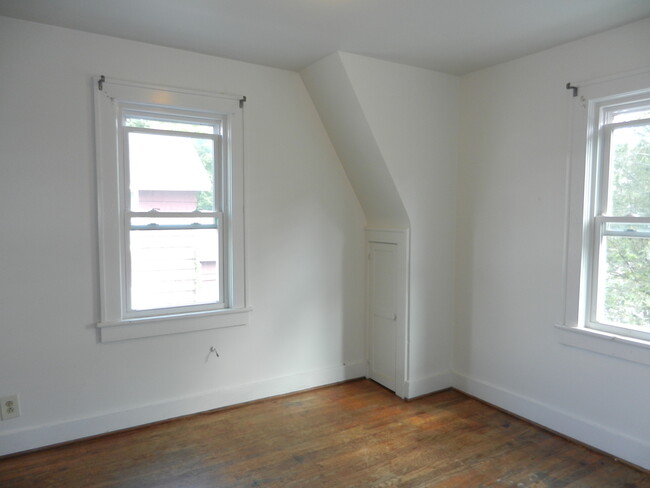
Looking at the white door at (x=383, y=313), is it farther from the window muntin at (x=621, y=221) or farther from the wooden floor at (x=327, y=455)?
the window muntin at (x=621, y=221)

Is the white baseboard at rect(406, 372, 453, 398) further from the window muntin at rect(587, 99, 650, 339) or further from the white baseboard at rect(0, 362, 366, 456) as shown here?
the window muntin at rect(587, 99, 650, 339)

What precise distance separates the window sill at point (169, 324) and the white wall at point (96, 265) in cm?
6

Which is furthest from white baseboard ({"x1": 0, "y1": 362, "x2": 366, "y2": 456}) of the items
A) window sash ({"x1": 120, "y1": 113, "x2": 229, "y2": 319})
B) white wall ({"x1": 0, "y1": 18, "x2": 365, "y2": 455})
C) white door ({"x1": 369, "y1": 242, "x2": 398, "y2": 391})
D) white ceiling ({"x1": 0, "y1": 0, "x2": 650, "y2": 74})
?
white ceiling ({"x1": 0, "y1": 0, "x2": 650, "y2": 74})

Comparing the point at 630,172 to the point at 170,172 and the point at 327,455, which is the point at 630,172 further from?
the point at 170,172

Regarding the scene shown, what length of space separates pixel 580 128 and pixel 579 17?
25.0 inches

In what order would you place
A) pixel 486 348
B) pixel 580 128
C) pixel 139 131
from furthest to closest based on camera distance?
1. pixel 486 348
2. pixel 139 131
3. pixel 580 128

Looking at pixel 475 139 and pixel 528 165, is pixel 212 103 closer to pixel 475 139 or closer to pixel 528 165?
pixel 475 139

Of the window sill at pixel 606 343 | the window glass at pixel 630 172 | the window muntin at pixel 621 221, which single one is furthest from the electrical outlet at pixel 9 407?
the window glass at pixel 630 172

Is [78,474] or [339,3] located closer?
[339,3]

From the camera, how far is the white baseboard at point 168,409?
103 inches

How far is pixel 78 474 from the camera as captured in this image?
2398mm

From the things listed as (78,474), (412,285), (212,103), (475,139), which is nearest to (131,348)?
(78,474)

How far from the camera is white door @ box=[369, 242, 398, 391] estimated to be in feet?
11.5

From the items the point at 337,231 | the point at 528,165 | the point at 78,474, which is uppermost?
the point at 528,165
